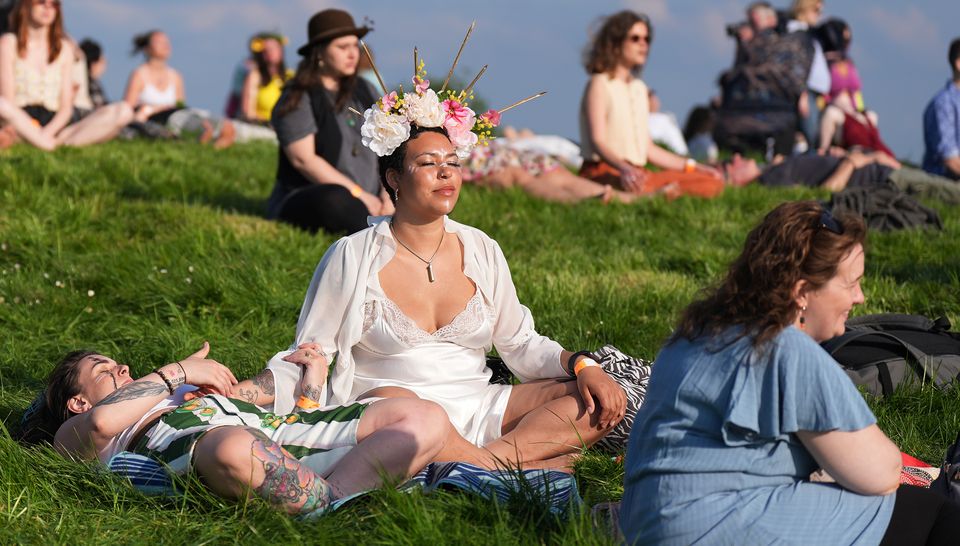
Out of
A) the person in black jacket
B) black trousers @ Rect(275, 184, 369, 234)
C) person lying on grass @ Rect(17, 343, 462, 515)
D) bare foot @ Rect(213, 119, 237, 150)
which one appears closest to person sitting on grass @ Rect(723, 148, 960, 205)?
the person in black jacket

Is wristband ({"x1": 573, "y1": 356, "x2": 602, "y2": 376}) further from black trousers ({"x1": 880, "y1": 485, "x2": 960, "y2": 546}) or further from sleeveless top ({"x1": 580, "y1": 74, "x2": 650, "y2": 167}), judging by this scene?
sleeveless top ({"x1": 580, "y1": 74, "x2": 650, "y2": 167})

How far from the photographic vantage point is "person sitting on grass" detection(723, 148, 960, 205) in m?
9.94

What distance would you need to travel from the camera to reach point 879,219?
27.1 feet

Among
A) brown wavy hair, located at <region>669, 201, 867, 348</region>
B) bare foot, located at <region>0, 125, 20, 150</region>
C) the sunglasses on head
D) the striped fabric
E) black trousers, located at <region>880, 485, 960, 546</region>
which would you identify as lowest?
bare foot, located at <region>0, 125, 20, 150</region>

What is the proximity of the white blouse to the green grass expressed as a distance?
546 mm

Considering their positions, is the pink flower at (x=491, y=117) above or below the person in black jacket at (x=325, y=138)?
above

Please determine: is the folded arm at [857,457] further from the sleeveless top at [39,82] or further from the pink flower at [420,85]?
the sleeveless top at [39,82]

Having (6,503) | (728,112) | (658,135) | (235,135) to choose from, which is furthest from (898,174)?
(6,503)

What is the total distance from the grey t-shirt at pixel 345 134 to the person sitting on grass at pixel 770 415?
511cm

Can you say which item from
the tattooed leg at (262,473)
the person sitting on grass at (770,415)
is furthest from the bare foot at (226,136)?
the person sitting on grass at (770,415)

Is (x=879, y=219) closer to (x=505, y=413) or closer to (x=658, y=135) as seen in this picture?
(x=505, y=413)

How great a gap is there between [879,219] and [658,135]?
7.76 m

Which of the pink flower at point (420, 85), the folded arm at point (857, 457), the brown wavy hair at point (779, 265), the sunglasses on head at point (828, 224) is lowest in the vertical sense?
the folded arm at point (857, 457)

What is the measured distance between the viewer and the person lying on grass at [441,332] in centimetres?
439
